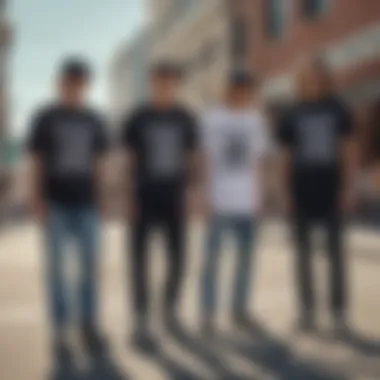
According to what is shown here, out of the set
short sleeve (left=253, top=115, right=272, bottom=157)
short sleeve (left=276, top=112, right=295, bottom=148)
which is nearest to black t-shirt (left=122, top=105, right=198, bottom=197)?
short sleeve (left=253, top=115, right=272, bottom=157)

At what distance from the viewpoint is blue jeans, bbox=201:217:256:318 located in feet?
16.0

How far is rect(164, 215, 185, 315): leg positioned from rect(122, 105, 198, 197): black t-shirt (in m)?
0.21

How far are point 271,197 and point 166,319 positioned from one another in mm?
12401

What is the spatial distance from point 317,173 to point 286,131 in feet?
1.20

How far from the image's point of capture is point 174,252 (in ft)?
15.7

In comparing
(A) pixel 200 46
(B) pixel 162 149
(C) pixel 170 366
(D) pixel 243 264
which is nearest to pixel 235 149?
(B) pixel 162 149

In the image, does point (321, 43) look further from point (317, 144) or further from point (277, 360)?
point (277, 360)

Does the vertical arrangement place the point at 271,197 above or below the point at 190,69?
below

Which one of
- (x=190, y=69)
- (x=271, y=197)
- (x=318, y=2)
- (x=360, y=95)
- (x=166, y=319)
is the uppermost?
(x=190, y=69)

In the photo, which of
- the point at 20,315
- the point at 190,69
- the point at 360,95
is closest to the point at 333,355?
the point at 20,315

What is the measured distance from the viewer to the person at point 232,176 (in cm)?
484

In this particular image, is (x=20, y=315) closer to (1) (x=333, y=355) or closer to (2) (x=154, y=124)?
(2) (x=154, y=124)

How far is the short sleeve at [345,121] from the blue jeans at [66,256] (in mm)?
1768

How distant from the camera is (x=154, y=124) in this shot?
15.3ft
